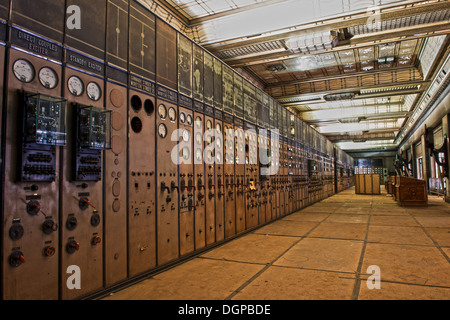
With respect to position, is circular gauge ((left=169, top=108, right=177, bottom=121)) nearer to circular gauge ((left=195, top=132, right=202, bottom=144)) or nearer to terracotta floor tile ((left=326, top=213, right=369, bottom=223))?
circular gauge ((left=195, top=132, right=202, bottom=144))

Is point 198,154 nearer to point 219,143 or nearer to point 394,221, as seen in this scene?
point 219,143

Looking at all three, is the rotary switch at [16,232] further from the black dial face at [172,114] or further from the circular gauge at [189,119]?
the circular gauge at [189,119]

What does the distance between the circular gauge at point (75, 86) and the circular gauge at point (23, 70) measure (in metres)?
0.35

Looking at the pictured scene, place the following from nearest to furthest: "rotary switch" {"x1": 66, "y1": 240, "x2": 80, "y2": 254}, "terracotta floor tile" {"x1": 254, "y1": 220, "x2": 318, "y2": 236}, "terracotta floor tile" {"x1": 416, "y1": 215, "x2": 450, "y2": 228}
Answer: "rotary switch" {"x1": 66, "y1": 240, "x2": 80, "y2": 254}, "terracotta floor tile" {"x1": 254, "y1": 220, "x2": 318, "y2": 236}, "terracotta floor tile" {"x1": 416, "y1": 215, "x2": 450, "y2": 228}

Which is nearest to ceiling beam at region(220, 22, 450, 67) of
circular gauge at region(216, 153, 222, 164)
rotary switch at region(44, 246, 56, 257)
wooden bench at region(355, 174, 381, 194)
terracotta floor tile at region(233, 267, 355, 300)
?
circular gauge at region(216, 153, 222, 164)

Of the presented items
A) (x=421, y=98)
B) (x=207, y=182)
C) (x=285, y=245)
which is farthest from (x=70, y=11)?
(x=421, y=98)

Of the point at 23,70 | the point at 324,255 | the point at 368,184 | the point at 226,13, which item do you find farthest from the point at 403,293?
the point at 368,184

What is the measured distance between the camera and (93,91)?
3082 millimetres

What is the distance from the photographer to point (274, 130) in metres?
8.66

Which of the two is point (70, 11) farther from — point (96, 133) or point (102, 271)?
→ point (102, 271)

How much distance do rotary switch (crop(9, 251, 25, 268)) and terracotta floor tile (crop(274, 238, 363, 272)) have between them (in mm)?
3080

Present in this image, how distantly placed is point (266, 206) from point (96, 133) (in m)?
5.56

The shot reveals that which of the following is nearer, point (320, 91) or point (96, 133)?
point (96, 133)

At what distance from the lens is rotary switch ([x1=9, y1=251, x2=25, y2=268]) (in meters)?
2.28
